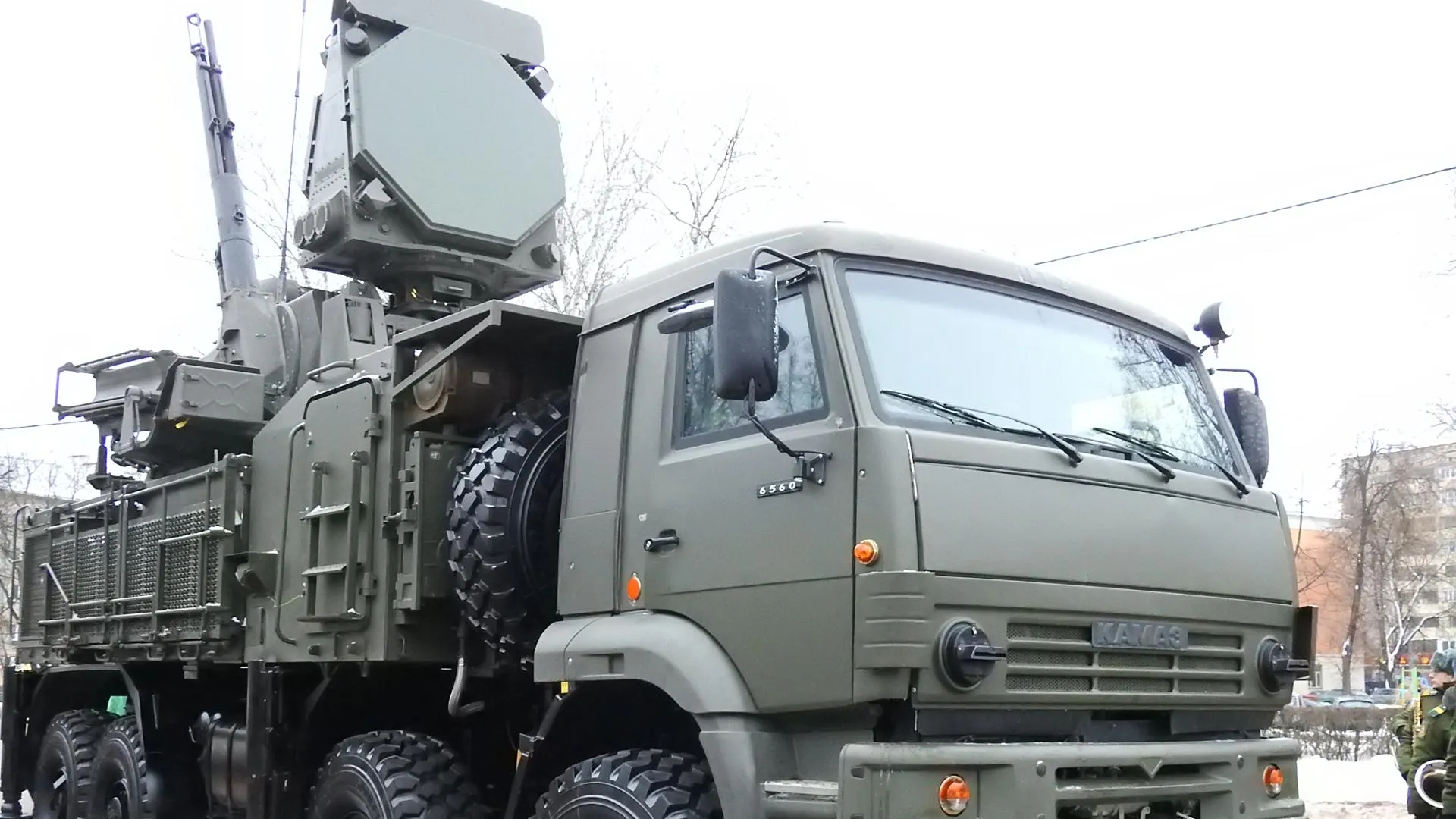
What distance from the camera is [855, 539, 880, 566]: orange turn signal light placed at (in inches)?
154

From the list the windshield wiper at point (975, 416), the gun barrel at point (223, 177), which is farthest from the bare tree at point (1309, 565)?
the windshield wiper at point (975, 416)

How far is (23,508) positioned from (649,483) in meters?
7.11

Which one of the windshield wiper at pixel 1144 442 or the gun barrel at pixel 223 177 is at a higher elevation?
the gun barrel at pixel 223 177

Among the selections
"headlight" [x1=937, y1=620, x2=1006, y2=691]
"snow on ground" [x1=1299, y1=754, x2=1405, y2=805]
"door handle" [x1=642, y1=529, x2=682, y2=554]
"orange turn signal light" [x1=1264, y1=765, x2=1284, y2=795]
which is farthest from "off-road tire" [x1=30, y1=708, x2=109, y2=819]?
"snow on ground" [x1=1299, y1=754, x2=1405, y2=805]

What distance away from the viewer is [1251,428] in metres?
5.56

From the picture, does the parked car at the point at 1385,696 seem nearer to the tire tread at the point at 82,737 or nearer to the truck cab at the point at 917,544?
the tire tread at the point at 82,737

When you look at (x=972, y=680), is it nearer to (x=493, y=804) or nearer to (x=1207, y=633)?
(x=1207, y=633)

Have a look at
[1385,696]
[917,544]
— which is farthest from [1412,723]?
[1385,696]

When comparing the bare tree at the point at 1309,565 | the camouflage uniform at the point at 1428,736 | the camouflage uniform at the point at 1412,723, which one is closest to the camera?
the camouflage uniform at the point at 1428,736

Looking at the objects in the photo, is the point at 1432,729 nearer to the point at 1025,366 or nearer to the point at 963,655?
the point at 1025,366

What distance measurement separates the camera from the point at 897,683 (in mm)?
3865

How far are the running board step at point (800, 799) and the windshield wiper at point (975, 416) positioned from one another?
1.16 metres

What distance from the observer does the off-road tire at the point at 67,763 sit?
865 centimetres

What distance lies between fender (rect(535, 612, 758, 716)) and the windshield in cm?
99
